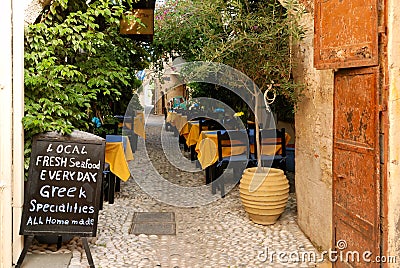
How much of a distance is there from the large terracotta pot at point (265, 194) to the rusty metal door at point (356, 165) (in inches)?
59.7

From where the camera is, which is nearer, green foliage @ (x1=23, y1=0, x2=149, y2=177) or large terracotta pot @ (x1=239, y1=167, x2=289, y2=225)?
green foliage @ (x1=23, y1=0, x2=149, y2=177)

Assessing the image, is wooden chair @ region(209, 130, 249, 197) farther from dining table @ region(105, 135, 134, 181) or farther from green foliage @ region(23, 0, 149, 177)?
green foliage @ region(23, 0, 149, 177)

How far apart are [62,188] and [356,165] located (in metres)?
2.31

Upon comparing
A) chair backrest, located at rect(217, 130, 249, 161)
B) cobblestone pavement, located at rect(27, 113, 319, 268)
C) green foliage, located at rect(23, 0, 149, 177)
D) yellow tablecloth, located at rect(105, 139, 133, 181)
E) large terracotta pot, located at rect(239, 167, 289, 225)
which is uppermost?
green foliage, located at rect(23, 0, 149, 177)

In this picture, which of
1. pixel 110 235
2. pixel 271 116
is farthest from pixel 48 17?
pixel 271 116

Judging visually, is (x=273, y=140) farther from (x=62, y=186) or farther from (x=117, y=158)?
(x=62, y=186)

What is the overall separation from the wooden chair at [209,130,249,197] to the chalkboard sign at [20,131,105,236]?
9.27ft

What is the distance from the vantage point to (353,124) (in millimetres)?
3047

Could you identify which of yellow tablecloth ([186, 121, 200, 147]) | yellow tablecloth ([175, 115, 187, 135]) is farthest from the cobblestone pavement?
yellow tablecloth ([175, 115, 187, 135])

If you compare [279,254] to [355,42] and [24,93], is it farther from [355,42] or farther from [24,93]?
[24,93]

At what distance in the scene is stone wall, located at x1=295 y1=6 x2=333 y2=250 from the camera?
4.02 meters

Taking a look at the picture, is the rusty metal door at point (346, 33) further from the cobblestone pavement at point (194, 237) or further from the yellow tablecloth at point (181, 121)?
the yellow tablecloth at point (181, 121)

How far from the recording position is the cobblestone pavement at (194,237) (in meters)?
4.06

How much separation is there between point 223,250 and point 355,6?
2.54m
